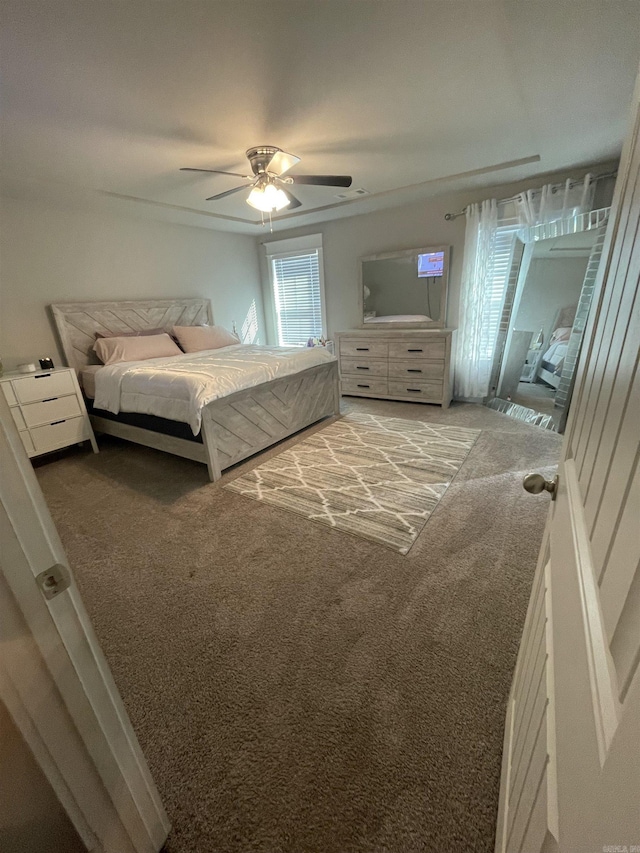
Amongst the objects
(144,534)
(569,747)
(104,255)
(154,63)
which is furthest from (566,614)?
(104,255)

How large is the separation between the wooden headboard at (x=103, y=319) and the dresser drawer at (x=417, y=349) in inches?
103

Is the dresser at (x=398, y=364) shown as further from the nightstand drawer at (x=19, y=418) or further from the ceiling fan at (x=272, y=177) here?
A: the nightstand drawer at (x=19, y=418)

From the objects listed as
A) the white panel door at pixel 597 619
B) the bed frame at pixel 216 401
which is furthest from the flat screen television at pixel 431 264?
the white panel door at pixel 597 619

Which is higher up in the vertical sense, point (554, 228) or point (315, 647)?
point (554, 228)

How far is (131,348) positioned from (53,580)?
340 cm

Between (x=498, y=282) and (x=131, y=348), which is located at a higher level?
(x=498, y=282)

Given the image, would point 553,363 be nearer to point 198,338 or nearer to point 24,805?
point 198,338

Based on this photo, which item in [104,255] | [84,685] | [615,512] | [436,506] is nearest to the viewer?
[615,512]

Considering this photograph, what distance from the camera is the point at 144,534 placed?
6.75 ft

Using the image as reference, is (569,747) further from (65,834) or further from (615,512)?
(65,834)

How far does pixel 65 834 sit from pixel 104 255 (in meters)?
4.25

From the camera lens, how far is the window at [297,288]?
4941mm

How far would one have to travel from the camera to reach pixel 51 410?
2.97 meters

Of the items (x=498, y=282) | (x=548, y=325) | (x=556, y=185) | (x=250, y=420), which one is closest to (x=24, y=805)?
(x=250, y=420)
